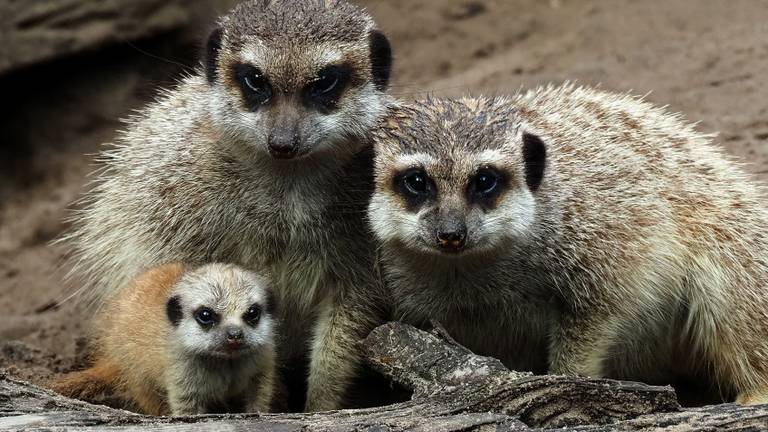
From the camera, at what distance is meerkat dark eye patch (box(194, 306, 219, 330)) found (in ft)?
17.0

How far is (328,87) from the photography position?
518 cm

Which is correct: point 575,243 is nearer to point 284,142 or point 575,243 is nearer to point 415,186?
point 415,186

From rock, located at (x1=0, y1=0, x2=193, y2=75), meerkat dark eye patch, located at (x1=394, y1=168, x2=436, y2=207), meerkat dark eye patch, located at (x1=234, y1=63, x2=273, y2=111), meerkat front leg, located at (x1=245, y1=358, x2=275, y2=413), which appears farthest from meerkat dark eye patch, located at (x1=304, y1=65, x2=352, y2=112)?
rock, located at (x1=0, y1=0, x2=193, y2=75)

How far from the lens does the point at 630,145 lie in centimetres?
570

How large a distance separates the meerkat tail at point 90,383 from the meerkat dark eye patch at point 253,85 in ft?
5.22

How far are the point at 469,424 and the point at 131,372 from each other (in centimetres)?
200

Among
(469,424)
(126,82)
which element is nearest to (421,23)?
(126,82)

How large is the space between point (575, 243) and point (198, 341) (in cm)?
177

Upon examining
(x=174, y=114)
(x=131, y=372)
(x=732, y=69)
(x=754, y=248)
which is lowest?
(x=131, y=372)

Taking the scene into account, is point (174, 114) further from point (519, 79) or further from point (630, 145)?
point (519, 79)

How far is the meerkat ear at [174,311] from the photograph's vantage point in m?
5.26

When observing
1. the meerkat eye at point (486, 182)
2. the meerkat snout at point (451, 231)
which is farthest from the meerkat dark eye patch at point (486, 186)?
the meerkat snout at point (451, 231)

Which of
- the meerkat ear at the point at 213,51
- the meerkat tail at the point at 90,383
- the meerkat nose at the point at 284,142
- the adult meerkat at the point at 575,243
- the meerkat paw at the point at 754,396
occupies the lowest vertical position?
the meerkat tail at the point at 90,383

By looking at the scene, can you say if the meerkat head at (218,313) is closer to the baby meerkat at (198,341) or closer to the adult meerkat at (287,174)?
the baby meerkat at (198,341)
